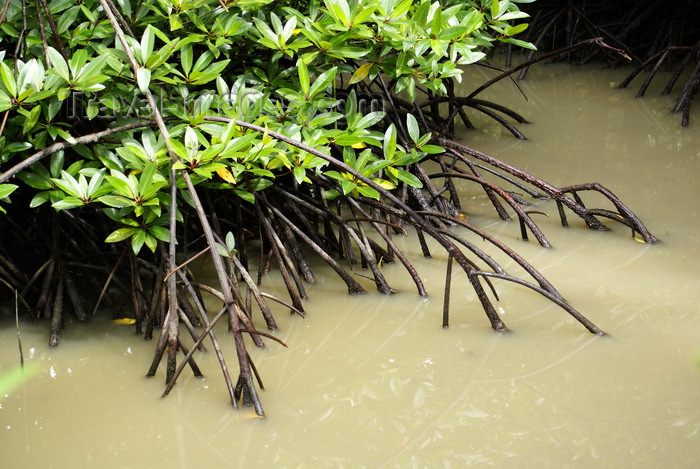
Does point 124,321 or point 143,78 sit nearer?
point 143,78

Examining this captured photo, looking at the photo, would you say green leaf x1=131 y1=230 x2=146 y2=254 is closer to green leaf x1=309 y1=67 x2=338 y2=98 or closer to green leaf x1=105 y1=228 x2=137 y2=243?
green leaf x1=105 y1=228 x2=137 y2=243

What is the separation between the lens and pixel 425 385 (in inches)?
79.1

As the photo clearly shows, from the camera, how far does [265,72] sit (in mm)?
2707

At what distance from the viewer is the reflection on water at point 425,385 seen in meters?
1.76

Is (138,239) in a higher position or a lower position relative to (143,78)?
lower

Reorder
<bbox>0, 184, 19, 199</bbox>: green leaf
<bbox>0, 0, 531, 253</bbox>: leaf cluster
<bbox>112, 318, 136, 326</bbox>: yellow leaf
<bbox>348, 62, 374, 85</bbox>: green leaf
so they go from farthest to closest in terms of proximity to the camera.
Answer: <bbox>348, 62, 374, 85</bbox>: green leaf < <bbox>112, 318, 136, 326</bbox>: yellow leaf < <bbox>0, 0, 531, 253</bbox>: leaf cluster < <bbox>0, 184, 19, 199</bbox>: green leaf

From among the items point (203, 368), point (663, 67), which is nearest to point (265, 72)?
point (203, 368)

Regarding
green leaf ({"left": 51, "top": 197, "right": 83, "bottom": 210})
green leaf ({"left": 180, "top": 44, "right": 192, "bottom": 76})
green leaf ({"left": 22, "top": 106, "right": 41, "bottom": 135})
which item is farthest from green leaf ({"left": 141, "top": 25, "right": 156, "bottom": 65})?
green leaf ({"left": 51, "top": 197, "right": 83, "bottom": 210})

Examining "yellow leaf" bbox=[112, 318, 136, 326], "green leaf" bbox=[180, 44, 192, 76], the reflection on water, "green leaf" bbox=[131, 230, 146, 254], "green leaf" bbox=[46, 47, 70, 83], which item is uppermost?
"green leaf" bbox=[46, 47, 70, 83]

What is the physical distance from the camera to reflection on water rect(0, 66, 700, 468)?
1.76 meters

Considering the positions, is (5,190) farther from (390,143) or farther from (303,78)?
(390,143)

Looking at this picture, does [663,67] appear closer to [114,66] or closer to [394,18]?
[394,18]

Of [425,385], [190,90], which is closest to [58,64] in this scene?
[190,90]

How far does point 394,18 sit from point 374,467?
1285 mm
